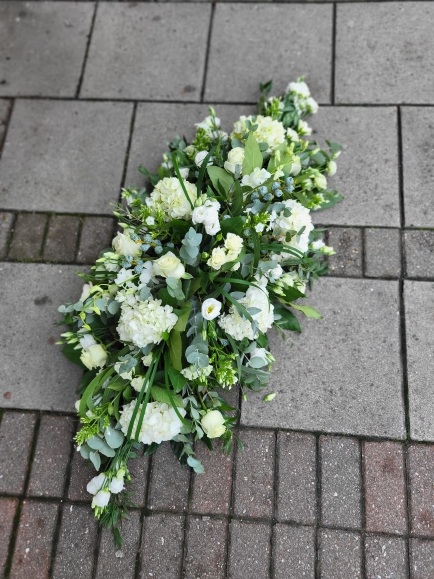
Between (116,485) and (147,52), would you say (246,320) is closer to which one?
(116,485)

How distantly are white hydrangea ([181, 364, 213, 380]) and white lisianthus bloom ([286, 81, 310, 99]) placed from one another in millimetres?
1287

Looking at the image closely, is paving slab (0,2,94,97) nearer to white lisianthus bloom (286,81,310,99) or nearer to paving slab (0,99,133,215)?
paving slab (0,99,133,215)

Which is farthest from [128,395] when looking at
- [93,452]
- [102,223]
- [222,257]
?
[102,223]

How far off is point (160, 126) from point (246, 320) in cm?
120

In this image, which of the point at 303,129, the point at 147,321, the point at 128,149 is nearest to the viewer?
the point at 147,321

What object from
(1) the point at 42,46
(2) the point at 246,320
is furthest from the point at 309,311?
(1) the point at 42,46

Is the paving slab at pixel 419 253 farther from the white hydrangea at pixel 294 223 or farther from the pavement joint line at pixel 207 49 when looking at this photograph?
the pavement joint line at pixel 207 49

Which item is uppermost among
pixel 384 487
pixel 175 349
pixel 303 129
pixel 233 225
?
pixel 303 129

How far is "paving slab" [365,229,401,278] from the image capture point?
213 centimetres

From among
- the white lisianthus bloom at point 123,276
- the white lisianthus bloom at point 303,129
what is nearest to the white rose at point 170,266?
the white lisianthus bloom at point 123,276

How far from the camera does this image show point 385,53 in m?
2.45

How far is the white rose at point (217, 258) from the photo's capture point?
166cm

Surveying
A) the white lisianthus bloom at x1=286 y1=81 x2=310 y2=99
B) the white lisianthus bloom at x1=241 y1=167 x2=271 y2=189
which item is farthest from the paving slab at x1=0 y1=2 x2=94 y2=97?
the white lisianthus bloom at x1=241 y1=167 x2=271 y2=189

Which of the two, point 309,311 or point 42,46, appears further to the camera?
point 42,46
